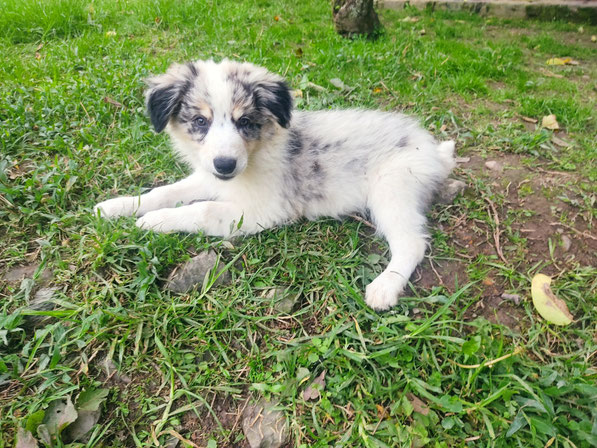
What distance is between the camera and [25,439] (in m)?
1.63

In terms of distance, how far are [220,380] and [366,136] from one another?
6.71 feet

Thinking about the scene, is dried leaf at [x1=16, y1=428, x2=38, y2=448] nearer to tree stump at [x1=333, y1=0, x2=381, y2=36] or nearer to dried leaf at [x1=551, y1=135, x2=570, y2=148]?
dried leaf at [x1=551, y1=135, x2=570, y2=148]

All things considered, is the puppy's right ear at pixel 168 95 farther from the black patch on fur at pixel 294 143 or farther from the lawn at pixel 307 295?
the black patch on fur at pixel 294 143

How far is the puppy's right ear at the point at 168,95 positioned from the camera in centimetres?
263

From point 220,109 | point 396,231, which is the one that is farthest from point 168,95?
point 396,231

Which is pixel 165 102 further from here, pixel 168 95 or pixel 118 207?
pixel 118 207

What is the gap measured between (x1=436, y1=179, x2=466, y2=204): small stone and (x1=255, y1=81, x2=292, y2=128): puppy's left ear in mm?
1312

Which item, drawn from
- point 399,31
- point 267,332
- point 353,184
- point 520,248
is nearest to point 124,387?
point 267,332

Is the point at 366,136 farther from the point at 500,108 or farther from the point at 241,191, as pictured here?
the point at 500,108

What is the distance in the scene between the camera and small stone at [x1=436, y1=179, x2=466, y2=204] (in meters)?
3.00

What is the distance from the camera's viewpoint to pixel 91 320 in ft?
6.77

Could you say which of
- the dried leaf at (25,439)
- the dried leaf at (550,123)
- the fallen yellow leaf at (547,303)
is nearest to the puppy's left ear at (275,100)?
the fallen yellow leaf at (547,303)

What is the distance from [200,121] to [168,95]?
30cm

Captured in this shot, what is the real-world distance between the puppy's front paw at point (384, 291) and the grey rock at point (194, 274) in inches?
35.2
